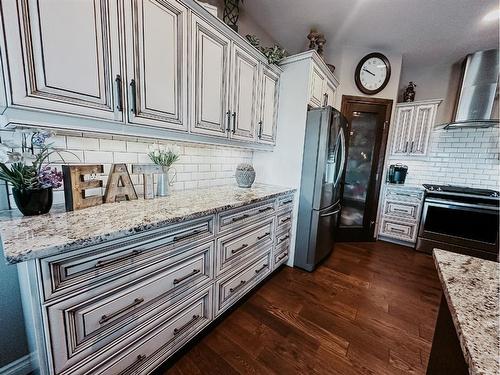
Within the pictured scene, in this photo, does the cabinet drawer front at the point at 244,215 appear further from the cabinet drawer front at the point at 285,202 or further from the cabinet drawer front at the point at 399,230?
the cabinet drawer front at the point at 399,230

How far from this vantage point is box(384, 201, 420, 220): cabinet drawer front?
10.2ft

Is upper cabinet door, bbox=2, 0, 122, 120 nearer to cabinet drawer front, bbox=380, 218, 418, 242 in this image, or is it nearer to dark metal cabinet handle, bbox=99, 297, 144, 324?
dark metal cabinet handle, bbox=99, 297, 144, 324

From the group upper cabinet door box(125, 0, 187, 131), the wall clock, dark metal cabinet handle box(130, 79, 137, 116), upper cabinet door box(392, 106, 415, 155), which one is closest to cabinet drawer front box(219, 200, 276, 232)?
upper cabinet door box(125, 0, 187, 131)

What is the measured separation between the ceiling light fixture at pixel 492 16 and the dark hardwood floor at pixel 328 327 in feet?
9.18

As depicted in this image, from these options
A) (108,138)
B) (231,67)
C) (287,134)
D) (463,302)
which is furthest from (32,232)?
(287,134)

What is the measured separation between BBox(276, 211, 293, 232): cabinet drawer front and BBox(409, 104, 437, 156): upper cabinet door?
2489 millimetres

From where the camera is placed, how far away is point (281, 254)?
7.46 feet

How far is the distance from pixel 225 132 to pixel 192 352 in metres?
1.60

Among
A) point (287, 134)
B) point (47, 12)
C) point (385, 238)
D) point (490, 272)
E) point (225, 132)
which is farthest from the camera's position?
point (385, 238)

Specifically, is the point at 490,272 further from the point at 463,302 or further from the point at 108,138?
the point at 108,138

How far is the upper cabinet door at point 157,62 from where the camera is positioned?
1.11 metres

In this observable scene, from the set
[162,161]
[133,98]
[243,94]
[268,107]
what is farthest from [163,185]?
[268,107]

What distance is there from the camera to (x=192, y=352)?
1.33 metres

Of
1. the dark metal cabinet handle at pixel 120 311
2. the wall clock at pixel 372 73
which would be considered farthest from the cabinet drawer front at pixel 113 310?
the wall clock at pixel 372 73
